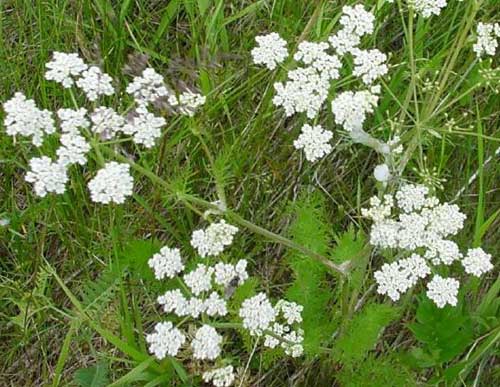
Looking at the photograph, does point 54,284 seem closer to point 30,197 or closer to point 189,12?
point 30,197

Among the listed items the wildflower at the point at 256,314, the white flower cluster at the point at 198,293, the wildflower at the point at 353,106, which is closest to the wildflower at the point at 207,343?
the white flower cluster at the point at 198,293

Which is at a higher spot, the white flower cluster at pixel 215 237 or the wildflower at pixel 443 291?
the white flower cluster at pixel 215 237

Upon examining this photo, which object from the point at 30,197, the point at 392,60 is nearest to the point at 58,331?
the point at 30,197

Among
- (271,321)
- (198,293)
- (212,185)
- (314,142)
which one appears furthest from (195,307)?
(212,185)

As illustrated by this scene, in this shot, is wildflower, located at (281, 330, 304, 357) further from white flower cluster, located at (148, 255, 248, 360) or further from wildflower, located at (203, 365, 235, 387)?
white flower cluster, located at (148, 255, 248, 360)

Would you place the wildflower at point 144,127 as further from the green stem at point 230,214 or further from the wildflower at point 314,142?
the wildflower at point 314,142

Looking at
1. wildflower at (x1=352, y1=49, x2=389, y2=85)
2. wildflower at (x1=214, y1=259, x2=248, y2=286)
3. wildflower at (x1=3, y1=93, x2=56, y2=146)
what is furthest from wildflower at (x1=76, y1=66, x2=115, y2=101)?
A: wildflower at (x1=352, y1=49, x2=389, y2=85)
